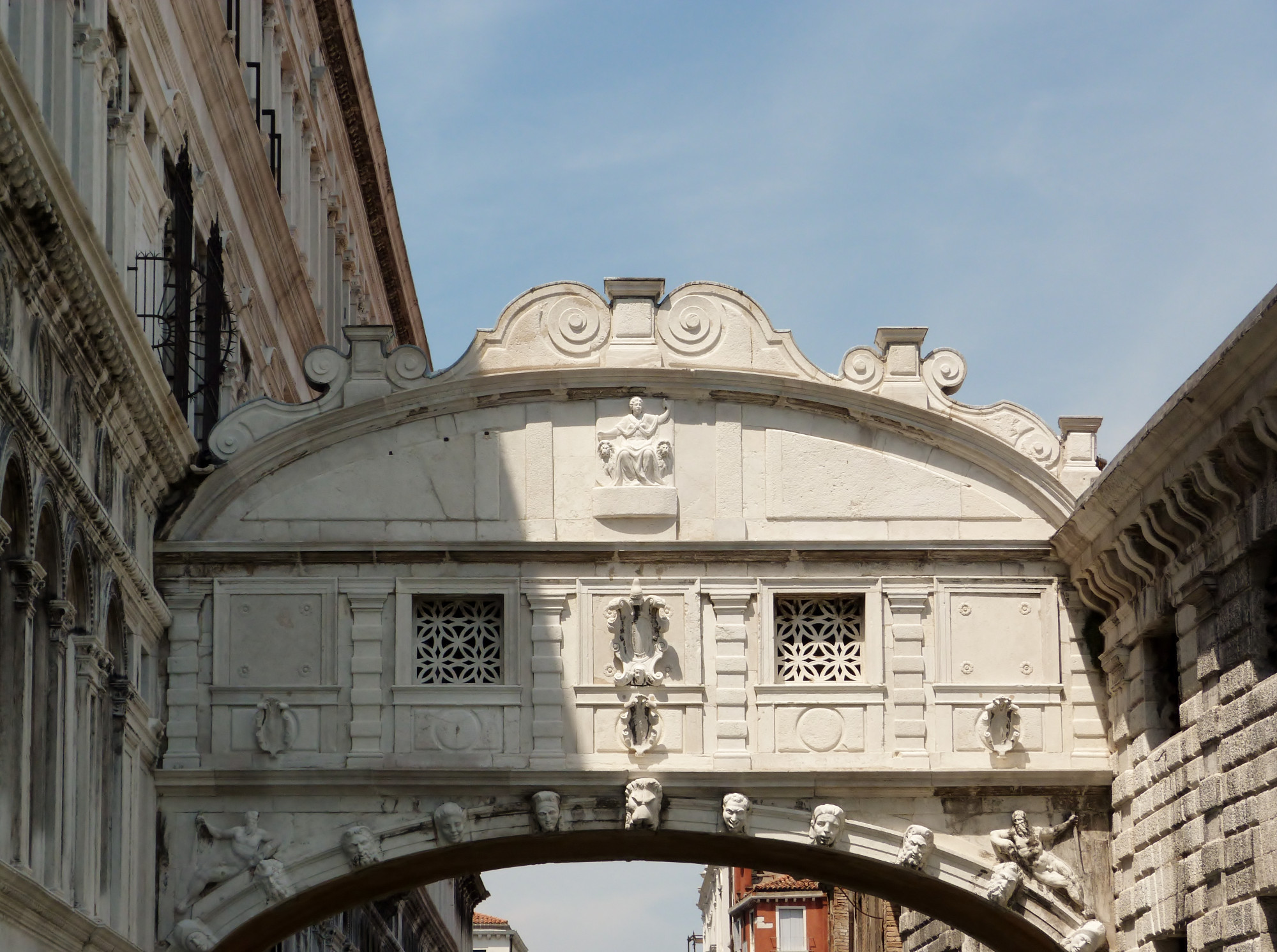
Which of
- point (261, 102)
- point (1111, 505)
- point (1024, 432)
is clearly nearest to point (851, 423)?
point (1024, 432)

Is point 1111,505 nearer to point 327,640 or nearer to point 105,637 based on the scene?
point 327,640

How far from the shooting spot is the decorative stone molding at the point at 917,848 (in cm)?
1923

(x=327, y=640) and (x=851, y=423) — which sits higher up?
(x=851, y=423)

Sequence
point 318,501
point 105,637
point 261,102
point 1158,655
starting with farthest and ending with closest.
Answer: point 261,102, point 318,501, point 1158,655, point 105,637

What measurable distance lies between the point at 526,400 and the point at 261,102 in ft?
29.2

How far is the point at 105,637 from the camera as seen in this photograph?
56.7 ft

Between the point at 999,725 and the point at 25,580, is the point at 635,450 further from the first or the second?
the point at 25,580

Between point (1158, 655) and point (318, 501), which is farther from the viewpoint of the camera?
point (318, 501)

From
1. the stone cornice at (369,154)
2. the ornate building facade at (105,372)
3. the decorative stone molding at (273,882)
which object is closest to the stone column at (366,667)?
the decorative stone molding at (273,882)

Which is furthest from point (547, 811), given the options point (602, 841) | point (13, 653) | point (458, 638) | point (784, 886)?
point (784, 886)

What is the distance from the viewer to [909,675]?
1962 centimetres

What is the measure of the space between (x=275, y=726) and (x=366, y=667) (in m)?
0.89

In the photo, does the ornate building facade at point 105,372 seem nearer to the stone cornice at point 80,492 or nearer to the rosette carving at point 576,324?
the stone cornice at point 80,492

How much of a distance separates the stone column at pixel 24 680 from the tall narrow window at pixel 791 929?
1777 inches
